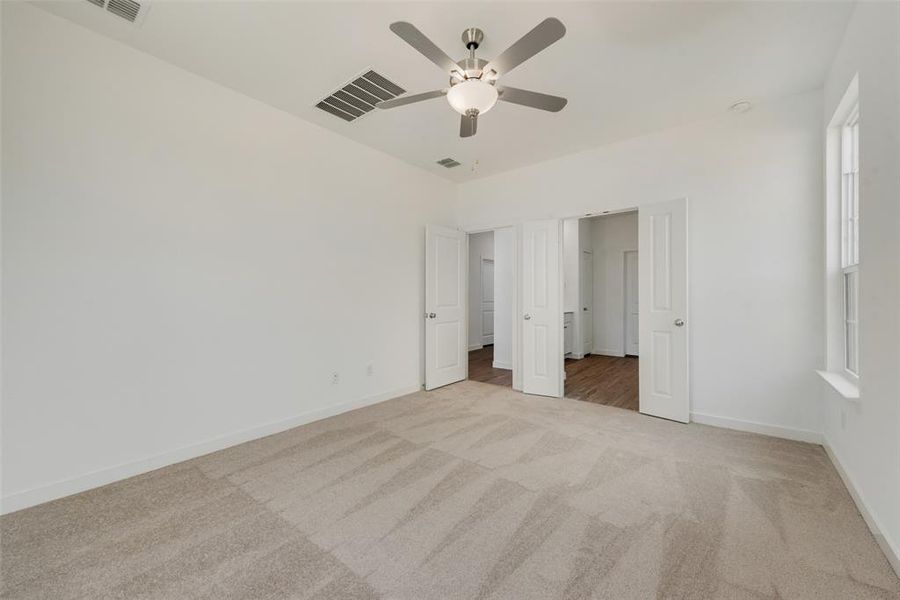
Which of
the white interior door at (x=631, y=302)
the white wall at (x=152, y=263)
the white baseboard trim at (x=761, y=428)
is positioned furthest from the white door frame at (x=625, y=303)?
the white wall at (x=152, y=263)

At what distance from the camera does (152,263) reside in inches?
101

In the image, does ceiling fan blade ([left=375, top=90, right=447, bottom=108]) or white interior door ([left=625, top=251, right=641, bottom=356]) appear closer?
ceiling fan blade ([left=375, top=90, right=447, bottom=108])

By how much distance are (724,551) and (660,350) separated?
84.1 inches

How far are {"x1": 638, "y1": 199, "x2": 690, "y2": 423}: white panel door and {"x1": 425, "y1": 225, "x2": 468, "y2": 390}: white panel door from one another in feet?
7.50

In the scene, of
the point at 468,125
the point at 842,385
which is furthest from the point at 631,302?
the point at 468,125

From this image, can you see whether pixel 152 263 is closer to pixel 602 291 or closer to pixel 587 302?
pixel 587 302

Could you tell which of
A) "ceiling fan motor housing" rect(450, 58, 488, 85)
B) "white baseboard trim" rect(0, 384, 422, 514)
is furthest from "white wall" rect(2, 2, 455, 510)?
"ceiling fan motor housing" rect(450, 58, 488, 85)

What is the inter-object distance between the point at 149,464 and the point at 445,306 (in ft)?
10.7

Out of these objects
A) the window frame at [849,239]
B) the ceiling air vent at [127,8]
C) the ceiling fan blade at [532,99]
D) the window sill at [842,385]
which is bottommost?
the window sill at [842,385]

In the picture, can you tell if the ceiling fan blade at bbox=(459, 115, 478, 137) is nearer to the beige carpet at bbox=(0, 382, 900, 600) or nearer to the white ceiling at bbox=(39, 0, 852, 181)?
the white ceiling at bbox=(39, 0, 852, 181)

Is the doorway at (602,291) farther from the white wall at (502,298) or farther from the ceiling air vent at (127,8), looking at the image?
the ceiling air vent at (127,8)

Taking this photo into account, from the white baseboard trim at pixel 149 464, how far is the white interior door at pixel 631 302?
5.44 m

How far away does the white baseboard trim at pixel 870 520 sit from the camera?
1568mm

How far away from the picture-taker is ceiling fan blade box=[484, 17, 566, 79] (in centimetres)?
159
